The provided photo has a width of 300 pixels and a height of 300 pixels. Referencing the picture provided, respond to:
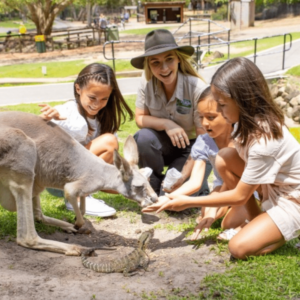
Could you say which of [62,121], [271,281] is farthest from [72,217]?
[271,281]

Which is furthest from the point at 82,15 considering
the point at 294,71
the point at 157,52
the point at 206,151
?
the point at 206,151

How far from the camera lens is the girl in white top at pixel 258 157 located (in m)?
2.65

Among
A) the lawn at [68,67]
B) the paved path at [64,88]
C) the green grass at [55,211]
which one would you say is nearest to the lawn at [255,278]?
the green grass at [55,211]

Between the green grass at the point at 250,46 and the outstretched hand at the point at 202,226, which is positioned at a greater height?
the outstretched hand at the point at 202,226

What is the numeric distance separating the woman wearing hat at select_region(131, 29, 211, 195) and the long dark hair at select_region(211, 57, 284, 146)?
945 millimetres

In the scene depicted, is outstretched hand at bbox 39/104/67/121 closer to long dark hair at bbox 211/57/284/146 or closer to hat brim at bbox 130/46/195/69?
hat brim at bbox 130/46/195/69

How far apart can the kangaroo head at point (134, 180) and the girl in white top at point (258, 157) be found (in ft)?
0.51

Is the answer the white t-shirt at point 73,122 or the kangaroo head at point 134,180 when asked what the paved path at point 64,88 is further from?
the kangaroo head at point 134,180

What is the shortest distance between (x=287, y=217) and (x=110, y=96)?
164cm

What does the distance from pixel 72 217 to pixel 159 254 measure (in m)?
0.90

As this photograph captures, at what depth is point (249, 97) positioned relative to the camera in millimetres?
2641

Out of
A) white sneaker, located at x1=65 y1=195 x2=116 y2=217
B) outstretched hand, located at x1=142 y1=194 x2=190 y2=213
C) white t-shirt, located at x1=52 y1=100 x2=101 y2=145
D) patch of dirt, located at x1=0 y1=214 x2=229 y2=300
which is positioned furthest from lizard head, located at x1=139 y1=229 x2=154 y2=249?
white t-shirt, located at x1=52 y1=100 x2=101 y2=145

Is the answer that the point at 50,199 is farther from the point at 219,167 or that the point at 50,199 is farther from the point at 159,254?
the point at 219,167

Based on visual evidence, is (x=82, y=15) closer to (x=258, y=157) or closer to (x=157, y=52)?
(x=157, y=52)
